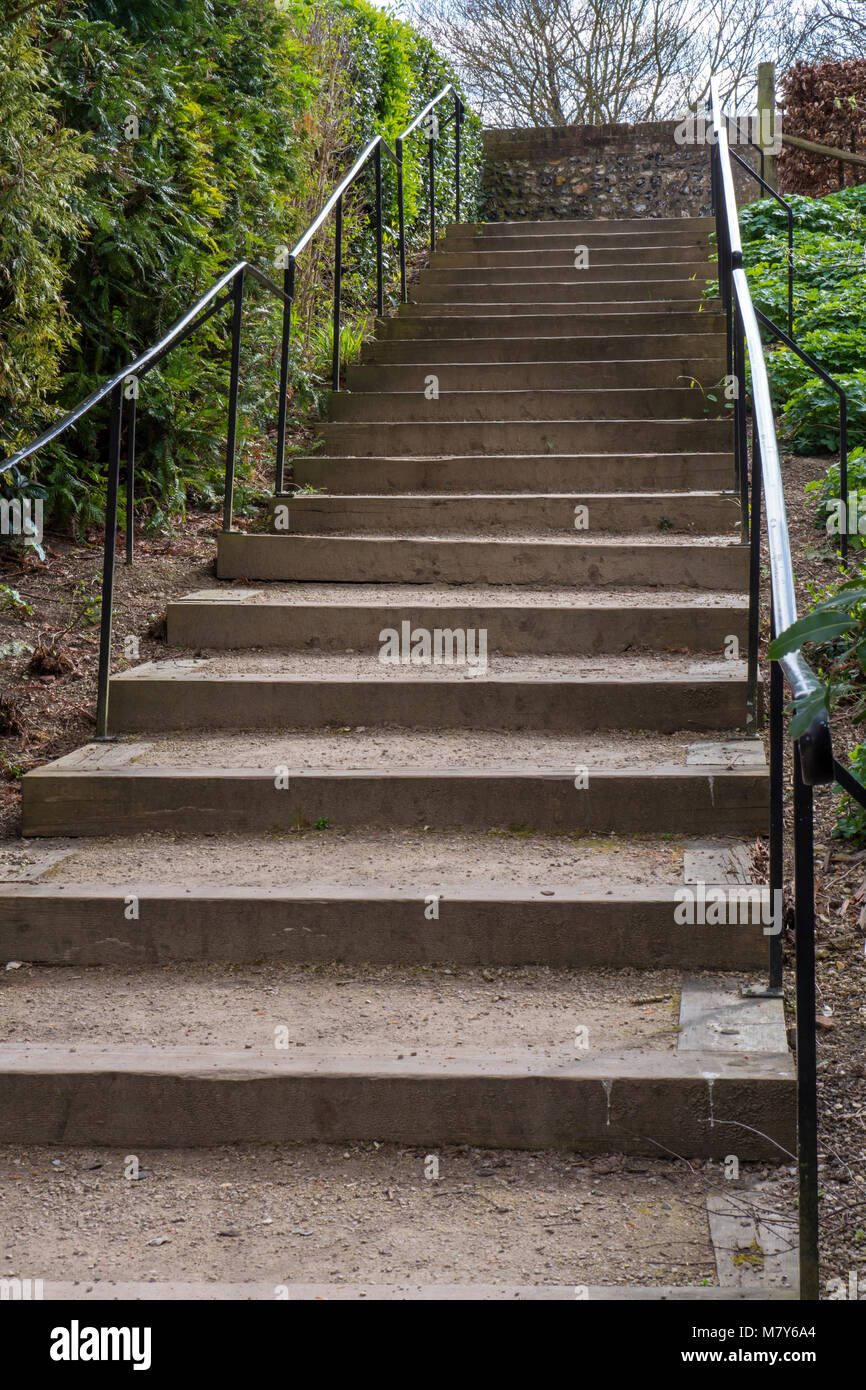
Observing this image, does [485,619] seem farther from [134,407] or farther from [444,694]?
[134,407]

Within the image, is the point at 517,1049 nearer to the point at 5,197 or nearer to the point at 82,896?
the point at 82,896

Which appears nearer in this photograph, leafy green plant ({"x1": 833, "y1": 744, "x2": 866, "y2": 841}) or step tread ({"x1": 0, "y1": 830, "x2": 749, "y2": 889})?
step tread ({"x1": 0, "y1": 830, "x2": 749, "y2": 889})

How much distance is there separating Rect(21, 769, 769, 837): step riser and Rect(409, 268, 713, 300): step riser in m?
4.55

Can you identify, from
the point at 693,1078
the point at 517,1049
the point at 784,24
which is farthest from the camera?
the point at 784,24

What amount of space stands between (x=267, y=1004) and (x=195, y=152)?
4348 millimetres

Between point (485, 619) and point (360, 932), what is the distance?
144 cm

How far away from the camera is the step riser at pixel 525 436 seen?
16.4ft

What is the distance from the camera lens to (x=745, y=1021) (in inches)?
88.1

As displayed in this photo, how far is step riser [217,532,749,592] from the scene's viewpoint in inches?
157

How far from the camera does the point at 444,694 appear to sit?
338cm

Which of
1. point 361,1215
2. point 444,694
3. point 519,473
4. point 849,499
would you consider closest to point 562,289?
point 519,473

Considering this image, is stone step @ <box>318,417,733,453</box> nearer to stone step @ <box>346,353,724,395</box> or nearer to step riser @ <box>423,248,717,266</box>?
stone step @ <box>346,353,724,395</box>

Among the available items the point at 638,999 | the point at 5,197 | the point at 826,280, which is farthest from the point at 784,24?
the point at 638,999

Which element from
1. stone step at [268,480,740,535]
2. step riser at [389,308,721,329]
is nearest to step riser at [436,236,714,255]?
step riser at [389,308,721,329]
